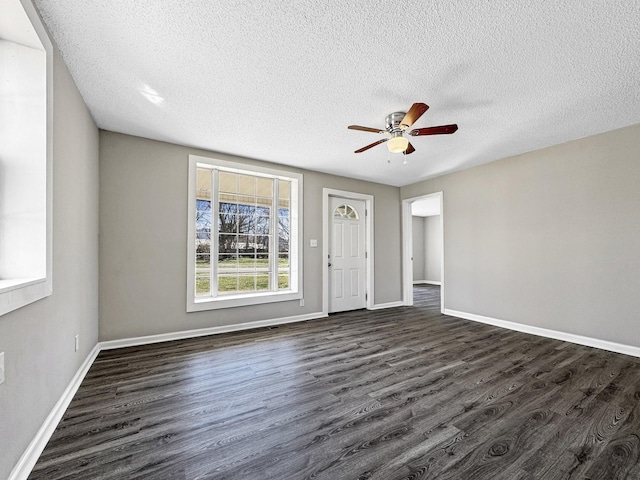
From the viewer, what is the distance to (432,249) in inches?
389

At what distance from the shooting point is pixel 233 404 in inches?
79.9

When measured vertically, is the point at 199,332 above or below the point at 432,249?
below

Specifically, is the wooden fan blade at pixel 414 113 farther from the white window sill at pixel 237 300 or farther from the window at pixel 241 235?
the white window sill at pixel 237 300

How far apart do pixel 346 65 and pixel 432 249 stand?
8.84m

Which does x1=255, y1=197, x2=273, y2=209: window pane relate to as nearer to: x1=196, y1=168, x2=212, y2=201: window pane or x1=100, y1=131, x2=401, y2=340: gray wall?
x1=196, y1=168, x2=212, y2=201: window pane

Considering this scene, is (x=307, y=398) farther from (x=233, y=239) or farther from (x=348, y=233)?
(x=348, y=233)

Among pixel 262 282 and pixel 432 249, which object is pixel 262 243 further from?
pixel 432 249

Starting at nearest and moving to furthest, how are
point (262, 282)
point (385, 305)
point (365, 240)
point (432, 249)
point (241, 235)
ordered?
1. point (241, 235)
2. point (262, 282)
3. point (365, 240)
4. point (385, 305)
5. point (432, 249)

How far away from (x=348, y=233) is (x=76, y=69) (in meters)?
4.13

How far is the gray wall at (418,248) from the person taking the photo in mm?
9891

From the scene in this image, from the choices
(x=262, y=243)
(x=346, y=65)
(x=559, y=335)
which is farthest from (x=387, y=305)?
(x=346, y=65)

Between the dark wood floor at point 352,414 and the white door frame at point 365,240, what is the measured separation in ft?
5.26

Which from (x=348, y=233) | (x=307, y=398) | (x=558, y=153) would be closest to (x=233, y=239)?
(x=348, y=233)

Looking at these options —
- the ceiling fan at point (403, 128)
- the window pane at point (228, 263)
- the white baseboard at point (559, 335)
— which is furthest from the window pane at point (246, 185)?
the white baseboard at point (559, 335)
